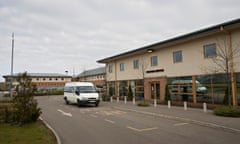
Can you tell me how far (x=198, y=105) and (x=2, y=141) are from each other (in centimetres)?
1503

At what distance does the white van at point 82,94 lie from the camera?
20.4 metres

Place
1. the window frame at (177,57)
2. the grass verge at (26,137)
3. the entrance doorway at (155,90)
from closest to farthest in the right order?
the grass verge at (26,137)
the window frame at (177,57)
the entrance doorway at (155,90)

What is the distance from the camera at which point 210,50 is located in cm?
1716

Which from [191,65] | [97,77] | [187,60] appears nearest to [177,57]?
[187,60]

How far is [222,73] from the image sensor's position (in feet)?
52.6

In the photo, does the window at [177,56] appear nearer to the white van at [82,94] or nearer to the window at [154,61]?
the window at [154,61]

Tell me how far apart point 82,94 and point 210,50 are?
12.2 meters

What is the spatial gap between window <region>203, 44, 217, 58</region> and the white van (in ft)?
35.8

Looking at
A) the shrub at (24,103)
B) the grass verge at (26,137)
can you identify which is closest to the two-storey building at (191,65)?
the grass verge at (26,137)

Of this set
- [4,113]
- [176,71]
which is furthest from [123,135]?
[176,71]

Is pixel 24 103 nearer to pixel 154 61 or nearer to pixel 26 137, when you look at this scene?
pixel 26 137

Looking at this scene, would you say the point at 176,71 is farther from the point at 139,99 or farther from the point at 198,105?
the point at 139,99

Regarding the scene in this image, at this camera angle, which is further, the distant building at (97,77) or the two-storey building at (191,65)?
the distant building at (97,77)

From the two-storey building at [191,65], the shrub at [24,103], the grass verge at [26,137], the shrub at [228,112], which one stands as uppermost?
the two-storey building at [191,65]
